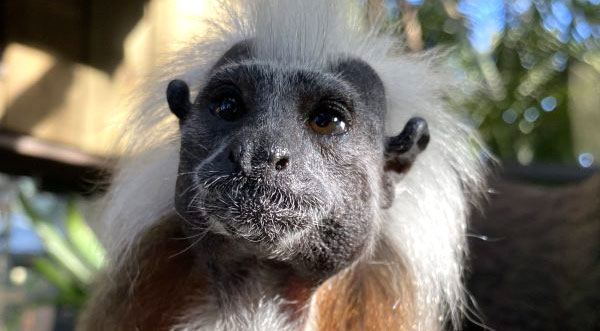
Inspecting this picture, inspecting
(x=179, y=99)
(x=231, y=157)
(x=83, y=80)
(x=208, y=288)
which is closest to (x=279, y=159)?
(x=231, y=157)

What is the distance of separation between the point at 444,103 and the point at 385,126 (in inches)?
16.7

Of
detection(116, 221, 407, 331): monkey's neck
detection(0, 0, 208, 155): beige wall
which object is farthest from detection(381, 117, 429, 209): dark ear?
detection(0, 0, 208, 155): beige wall

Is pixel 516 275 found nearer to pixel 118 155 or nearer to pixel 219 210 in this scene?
pixel 118 155

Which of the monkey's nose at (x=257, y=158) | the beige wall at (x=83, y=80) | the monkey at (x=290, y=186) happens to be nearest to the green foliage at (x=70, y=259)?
the beige wall at (x=83, y=80)

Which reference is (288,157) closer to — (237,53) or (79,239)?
(237,53)

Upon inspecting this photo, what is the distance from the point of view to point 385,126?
2.40 meters

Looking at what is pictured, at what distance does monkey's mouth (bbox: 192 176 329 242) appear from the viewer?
76.1 inches

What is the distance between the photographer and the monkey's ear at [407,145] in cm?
230

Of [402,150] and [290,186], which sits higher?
[290,186]

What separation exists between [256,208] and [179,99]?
53 cm

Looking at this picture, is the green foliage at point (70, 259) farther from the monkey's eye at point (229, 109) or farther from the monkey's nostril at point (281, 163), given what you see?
the monkey's nostril at point (281, 163)

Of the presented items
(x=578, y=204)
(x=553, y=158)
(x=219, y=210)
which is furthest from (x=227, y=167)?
(x=553, y=158)

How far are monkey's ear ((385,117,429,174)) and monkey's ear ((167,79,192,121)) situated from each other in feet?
2.17

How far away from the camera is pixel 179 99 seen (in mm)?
2275
